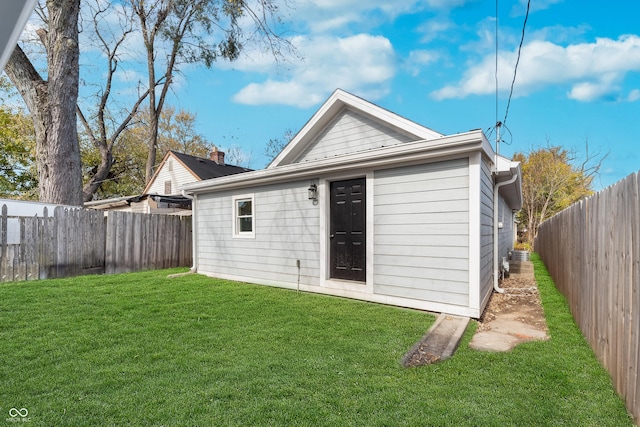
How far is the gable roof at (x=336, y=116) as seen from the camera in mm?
6750

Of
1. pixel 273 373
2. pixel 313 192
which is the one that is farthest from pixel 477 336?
pixel 313 192

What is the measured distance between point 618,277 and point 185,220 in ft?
33.6

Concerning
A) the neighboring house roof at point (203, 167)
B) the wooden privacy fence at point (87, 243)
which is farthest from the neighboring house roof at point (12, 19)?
the neighboring house roof at point (203, 167)

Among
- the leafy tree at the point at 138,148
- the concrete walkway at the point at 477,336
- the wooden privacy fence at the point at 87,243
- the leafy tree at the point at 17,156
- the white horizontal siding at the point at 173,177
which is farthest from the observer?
the leafy tree at the point at 138,148

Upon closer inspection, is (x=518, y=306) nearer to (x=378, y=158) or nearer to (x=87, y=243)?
(x=378, y=158)

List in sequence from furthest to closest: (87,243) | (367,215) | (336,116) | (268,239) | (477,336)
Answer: (87,243) < (336,116) < (268,239) < (367,215) < (477,336)

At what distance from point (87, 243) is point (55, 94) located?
399cm

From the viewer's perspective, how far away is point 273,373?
293 centimetres

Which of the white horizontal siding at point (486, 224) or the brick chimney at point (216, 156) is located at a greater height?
the brick chimney at point (216, 156)

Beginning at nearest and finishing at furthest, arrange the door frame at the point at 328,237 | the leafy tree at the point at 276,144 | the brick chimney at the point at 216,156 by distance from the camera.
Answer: the door frame at the point at 328,237 → the brick chimney at the point at 216,156 → the leafy tree at the point at 276,144

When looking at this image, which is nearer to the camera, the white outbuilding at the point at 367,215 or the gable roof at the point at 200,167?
the white outbuilding at the point at 367,215

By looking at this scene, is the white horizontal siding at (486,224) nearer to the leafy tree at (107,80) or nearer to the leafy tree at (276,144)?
the leafy tree at (107,80)

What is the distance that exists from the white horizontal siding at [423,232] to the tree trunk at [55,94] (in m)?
8.46

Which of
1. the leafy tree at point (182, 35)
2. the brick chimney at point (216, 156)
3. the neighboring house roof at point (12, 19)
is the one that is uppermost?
the leafy tree at point (182, 35)
